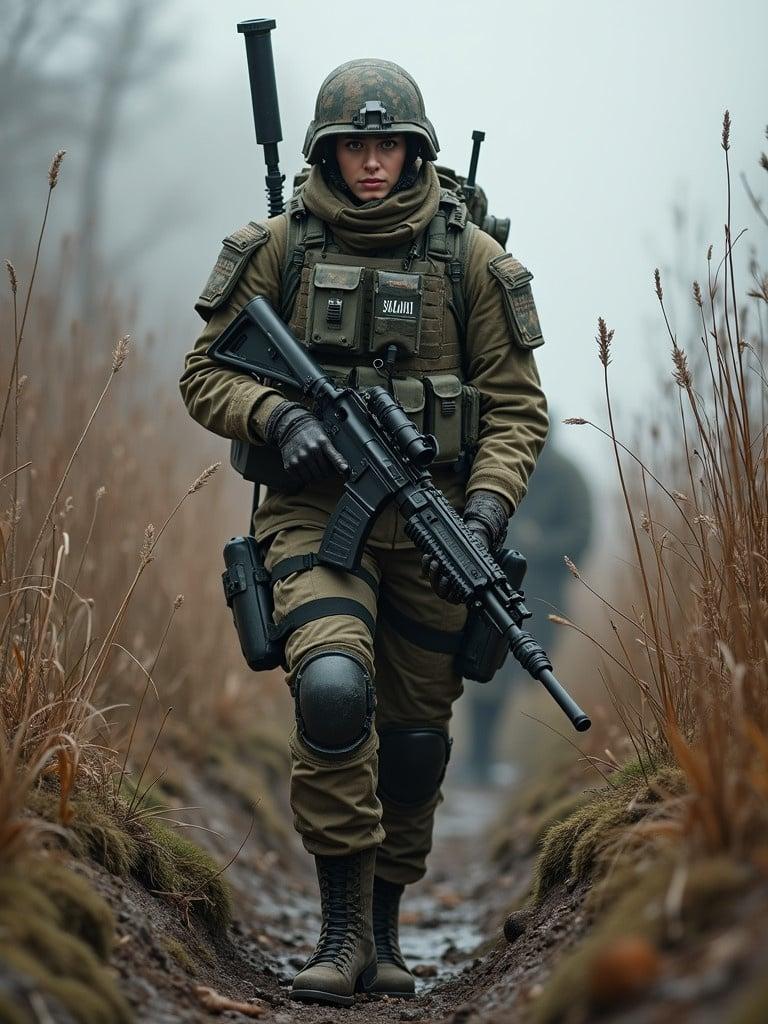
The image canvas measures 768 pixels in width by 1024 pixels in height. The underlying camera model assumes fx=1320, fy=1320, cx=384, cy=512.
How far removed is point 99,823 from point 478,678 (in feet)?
3.48

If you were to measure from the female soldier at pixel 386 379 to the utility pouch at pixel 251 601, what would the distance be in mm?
58

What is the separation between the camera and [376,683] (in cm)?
331

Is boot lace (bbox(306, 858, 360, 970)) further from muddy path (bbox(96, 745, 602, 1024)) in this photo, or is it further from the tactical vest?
the tactical vest

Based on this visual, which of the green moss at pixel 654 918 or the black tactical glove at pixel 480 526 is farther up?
the black tactical glove at pixel 480 526

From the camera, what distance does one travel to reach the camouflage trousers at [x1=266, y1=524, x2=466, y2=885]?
110 inches

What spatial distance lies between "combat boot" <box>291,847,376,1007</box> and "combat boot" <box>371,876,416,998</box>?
0.28 feet

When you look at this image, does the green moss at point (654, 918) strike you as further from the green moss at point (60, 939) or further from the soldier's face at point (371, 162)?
the soldier's face at point (371, 162)

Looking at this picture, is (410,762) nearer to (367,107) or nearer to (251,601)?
(251,601)

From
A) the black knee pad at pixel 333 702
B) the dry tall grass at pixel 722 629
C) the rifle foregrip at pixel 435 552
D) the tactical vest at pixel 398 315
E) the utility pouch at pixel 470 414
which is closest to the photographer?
the dry tall grass at pixel 722 629

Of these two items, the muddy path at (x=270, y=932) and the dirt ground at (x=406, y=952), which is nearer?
the dirt ground at (x=406, y=952)

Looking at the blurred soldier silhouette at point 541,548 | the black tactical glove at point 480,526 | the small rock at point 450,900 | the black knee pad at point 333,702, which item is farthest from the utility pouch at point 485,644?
the blurred soldier silhouette at point 541,548

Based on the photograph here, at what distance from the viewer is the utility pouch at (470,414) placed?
10.4 ft

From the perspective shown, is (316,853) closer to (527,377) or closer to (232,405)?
(232,405)

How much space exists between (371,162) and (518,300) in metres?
0.48
